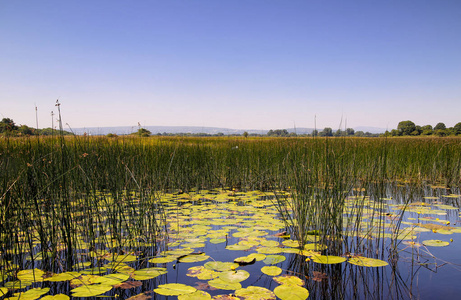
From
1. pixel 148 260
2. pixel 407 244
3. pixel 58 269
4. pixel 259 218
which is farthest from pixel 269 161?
pixel 58 269

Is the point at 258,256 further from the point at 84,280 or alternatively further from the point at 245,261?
the point at 84,280

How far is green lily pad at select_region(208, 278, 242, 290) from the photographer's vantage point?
204 centimetres

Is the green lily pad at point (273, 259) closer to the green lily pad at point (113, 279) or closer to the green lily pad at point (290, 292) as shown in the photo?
the green lily pad at point (290, 292)

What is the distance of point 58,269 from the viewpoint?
8.16 feet

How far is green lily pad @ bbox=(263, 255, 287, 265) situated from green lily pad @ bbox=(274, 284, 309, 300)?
44 centimetres

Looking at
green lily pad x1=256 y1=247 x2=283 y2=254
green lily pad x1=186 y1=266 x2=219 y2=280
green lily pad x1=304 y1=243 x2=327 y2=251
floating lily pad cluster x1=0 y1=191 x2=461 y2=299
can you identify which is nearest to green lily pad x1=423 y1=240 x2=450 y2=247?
floating lily pad cluster x1=0 y1=191 x2=461 y2=299

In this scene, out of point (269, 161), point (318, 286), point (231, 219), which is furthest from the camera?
point (269, 161)

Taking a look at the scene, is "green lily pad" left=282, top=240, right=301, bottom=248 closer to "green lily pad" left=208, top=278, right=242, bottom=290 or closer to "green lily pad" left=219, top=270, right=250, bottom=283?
"green lily pad" left=219, top=270, right=250, bottom=283

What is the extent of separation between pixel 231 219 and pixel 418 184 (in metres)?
4.71

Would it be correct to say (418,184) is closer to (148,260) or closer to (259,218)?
(259,218)

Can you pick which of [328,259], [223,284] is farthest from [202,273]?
[328,259]

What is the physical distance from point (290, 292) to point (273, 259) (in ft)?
1.95

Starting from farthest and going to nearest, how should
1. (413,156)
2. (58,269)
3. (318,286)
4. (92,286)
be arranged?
(413,156) → (58,269) → (318,286) → (92,286)

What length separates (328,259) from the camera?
2.54m
